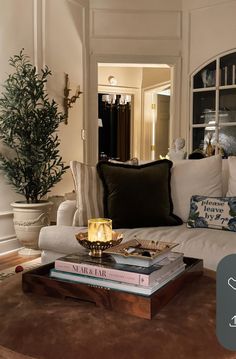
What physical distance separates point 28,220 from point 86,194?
1.34 meters

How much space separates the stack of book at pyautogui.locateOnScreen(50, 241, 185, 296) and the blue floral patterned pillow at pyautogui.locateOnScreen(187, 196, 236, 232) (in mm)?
1120

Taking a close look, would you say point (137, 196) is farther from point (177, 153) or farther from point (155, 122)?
point (155, 122)

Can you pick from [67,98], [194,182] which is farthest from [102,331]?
[67,98]

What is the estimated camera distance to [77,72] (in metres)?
5.01

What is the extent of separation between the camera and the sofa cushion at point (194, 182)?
8.57 ft

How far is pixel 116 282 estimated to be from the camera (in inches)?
46.2

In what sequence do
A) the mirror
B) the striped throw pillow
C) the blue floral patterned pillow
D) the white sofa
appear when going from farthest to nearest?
the mirror
the striped throw pillow
the blue floral patterned pillow
the white sofa

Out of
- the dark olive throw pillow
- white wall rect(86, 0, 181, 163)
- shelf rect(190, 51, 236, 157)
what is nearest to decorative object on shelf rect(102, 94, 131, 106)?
white wall rect(86, 0, 181, 163)

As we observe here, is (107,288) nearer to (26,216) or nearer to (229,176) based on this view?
(229,176)

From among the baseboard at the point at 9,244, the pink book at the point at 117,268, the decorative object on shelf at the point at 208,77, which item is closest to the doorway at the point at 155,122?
the decorative object on shelf at the point at 208,77

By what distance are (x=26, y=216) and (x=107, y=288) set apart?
8.75 ft

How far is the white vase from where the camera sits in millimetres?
3701

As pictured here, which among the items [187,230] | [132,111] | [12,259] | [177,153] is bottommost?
[12,259]

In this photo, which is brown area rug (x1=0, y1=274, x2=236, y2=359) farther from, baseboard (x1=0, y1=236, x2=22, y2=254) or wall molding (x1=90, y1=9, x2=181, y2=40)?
wall molding (x1=90, y1=9, x2=181, y2=40)
